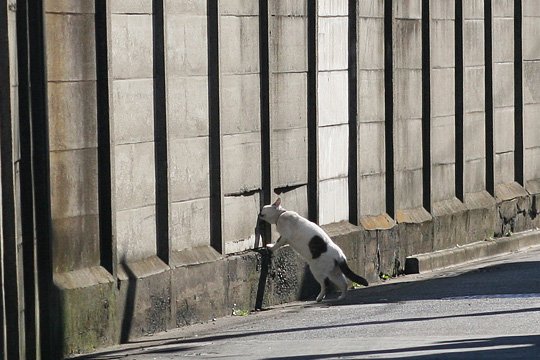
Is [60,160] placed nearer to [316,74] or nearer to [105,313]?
[105,313]

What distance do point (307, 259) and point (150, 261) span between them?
8.68 ft

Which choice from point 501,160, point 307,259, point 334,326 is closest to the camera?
point 334,326

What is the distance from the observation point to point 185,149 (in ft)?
45.6

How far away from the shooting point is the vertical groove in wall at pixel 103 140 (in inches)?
487

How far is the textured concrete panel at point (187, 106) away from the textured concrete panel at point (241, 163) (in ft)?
1.70

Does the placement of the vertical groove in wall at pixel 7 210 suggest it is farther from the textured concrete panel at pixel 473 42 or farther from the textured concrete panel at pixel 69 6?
the textured concrete panel at pixel 473 42

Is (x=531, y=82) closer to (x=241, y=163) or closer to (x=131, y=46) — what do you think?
(x=241, y=163)

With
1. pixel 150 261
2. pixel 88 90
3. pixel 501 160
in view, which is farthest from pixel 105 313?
pixel 501 160

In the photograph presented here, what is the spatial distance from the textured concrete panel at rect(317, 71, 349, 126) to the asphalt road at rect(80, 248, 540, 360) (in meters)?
2.03

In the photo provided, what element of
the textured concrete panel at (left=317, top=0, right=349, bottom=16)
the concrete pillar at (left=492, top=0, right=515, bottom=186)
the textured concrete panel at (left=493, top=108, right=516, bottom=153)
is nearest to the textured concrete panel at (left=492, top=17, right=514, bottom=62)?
the concrete pillar at (left=492, top=0, right=515, bottom=186)

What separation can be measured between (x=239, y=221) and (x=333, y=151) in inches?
95.6

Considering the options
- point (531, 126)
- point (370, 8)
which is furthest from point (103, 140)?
point (531, 126)

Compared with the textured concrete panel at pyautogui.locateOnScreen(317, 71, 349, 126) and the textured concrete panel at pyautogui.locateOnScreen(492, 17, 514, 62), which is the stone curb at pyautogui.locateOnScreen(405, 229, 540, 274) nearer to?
the textured concrete panel at pyautogui.locateOnScreen(317, 71, 349, 126)

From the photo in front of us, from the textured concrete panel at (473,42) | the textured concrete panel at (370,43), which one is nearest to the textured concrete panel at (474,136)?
the textured concrete panel at (473,42)
